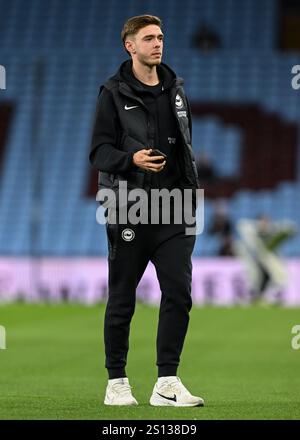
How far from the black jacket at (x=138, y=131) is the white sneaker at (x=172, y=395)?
119 centimetres

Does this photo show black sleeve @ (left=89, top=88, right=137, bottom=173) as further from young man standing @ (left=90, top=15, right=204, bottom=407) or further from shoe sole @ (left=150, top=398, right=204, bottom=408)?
shoe sole @ (left=150, top=398, right=204, bottom=408)

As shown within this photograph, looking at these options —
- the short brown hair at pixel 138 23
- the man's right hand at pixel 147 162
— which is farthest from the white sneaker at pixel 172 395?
the short brown hair at pixel 138 23

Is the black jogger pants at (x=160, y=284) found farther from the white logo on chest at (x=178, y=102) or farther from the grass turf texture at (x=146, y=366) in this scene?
the white logo on chest at (x=178, y=102)

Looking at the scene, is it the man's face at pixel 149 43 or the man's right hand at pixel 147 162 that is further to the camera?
the man's face at pixel 149 43

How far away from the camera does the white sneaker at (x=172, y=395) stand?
7508 mm

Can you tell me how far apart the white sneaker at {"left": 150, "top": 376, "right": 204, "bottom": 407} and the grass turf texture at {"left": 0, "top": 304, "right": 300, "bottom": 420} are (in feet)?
0.39

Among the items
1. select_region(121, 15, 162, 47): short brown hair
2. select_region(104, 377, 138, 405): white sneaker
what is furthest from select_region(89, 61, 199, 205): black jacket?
select_region(104, 377, 138, 405): white sneaker

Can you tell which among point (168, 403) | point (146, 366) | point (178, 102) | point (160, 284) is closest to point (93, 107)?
point (146, 366)

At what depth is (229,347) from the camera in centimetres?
1406

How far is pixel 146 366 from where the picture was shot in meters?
11.5

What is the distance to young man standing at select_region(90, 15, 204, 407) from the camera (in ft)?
24.9
